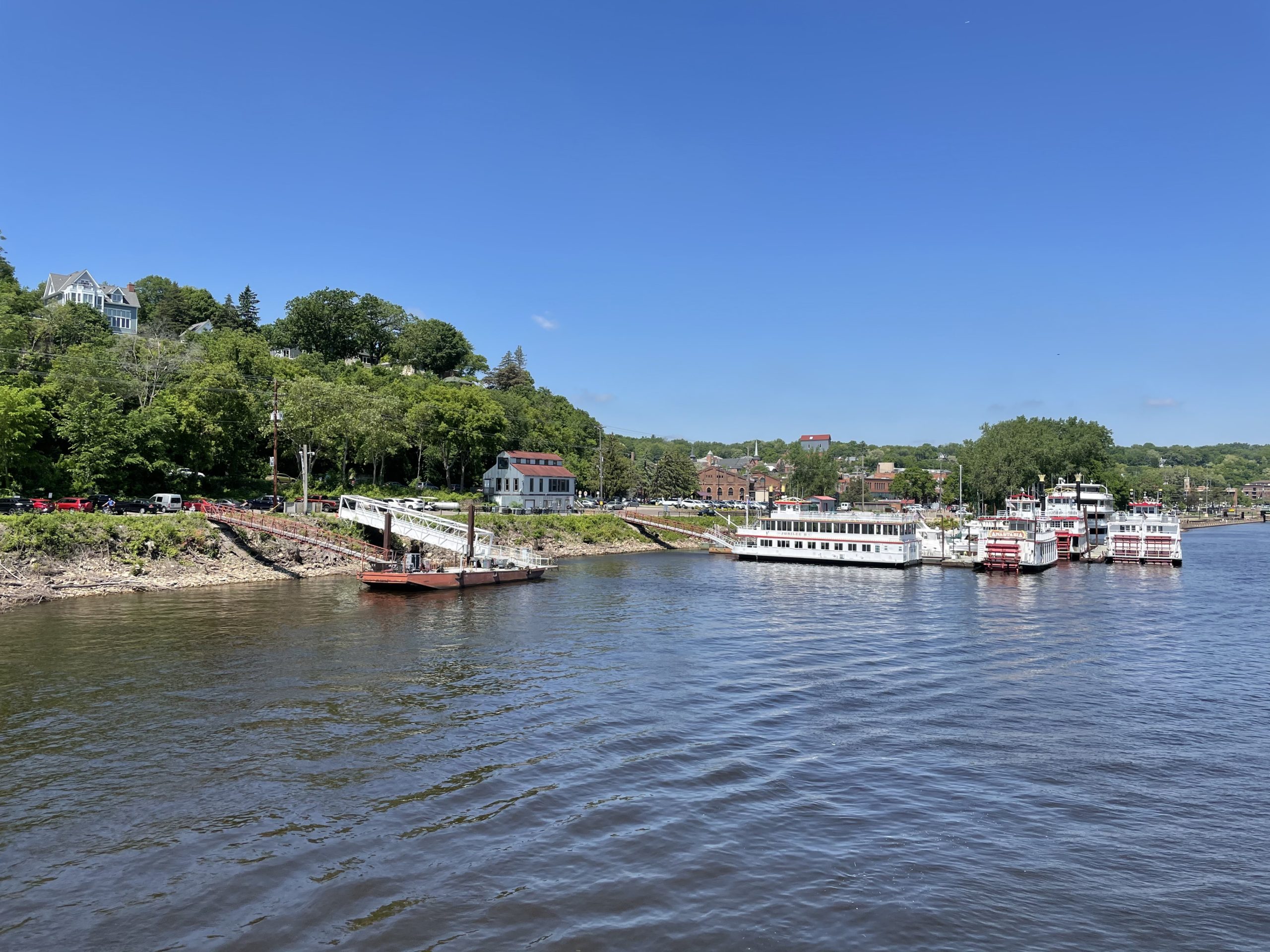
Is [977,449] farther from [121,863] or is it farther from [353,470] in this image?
[121,863]

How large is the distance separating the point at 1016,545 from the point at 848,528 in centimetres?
1382

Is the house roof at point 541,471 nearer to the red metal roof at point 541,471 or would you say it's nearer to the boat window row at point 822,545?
the red metal roof at point 541,471

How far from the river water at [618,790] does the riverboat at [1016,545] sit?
3247 centimetres

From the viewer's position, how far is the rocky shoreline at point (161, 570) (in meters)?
41.4

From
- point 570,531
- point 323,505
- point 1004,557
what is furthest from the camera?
point 570,531

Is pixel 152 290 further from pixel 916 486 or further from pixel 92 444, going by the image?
pixel 916 486

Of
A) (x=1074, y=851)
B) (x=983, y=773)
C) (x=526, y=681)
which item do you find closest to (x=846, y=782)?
(x=983, y=773)

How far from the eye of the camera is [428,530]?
58469mm

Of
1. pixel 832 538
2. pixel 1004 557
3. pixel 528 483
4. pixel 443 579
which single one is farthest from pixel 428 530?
pixel 1004 557

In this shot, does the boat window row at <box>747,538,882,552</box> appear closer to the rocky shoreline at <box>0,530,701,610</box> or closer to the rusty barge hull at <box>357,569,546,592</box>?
the rusty barge hull at <box>357,569,546,592</box>

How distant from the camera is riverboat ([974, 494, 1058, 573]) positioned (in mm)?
68875

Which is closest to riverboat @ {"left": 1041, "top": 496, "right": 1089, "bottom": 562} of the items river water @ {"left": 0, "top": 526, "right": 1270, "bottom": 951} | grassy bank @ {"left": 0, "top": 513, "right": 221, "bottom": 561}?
river water @ {"left": 0, "top": 526, "right": 1270, "bottom": 951}

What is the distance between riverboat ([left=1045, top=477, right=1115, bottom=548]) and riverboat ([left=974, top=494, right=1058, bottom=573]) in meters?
18.0

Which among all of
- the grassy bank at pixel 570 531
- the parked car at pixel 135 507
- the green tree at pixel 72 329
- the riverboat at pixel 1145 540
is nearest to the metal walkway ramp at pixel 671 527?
the grassy bank at pixel 570 531
